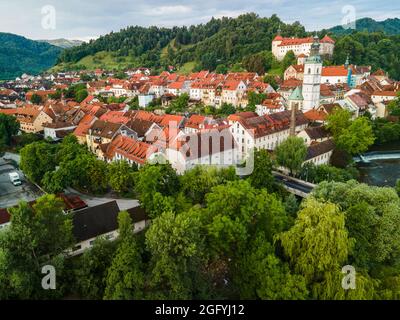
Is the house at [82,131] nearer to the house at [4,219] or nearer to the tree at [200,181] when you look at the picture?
the house at [4,219]

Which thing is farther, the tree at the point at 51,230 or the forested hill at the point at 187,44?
the forested hill at the point at 187,44

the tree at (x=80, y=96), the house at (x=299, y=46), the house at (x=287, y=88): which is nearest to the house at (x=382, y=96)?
the house at (x=287, y=88)

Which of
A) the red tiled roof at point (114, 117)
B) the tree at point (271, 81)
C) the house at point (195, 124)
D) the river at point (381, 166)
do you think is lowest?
the river at point (381, 166)

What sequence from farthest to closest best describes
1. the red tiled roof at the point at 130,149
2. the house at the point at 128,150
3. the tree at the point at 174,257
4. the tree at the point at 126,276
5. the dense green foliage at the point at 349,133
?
the dense green foliage at the point at 349,133
the red tiled roof at the point at 130,149
the house at the point at 128,150
the tree at the point at 174,257
the tree at the point at 126,276

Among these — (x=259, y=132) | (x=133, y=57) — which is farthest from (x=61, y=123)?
(x=133, y=57)

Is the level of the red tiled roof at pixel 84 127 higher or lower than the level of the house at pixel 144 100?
lower

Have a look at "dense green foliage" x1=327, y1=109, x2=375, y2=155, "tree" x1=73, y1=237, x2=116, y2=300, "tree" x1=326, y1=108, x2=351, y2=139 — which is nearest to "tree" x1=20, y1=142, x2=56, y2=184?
"tree" x1=73, y1=237, x2=116, y2=300
